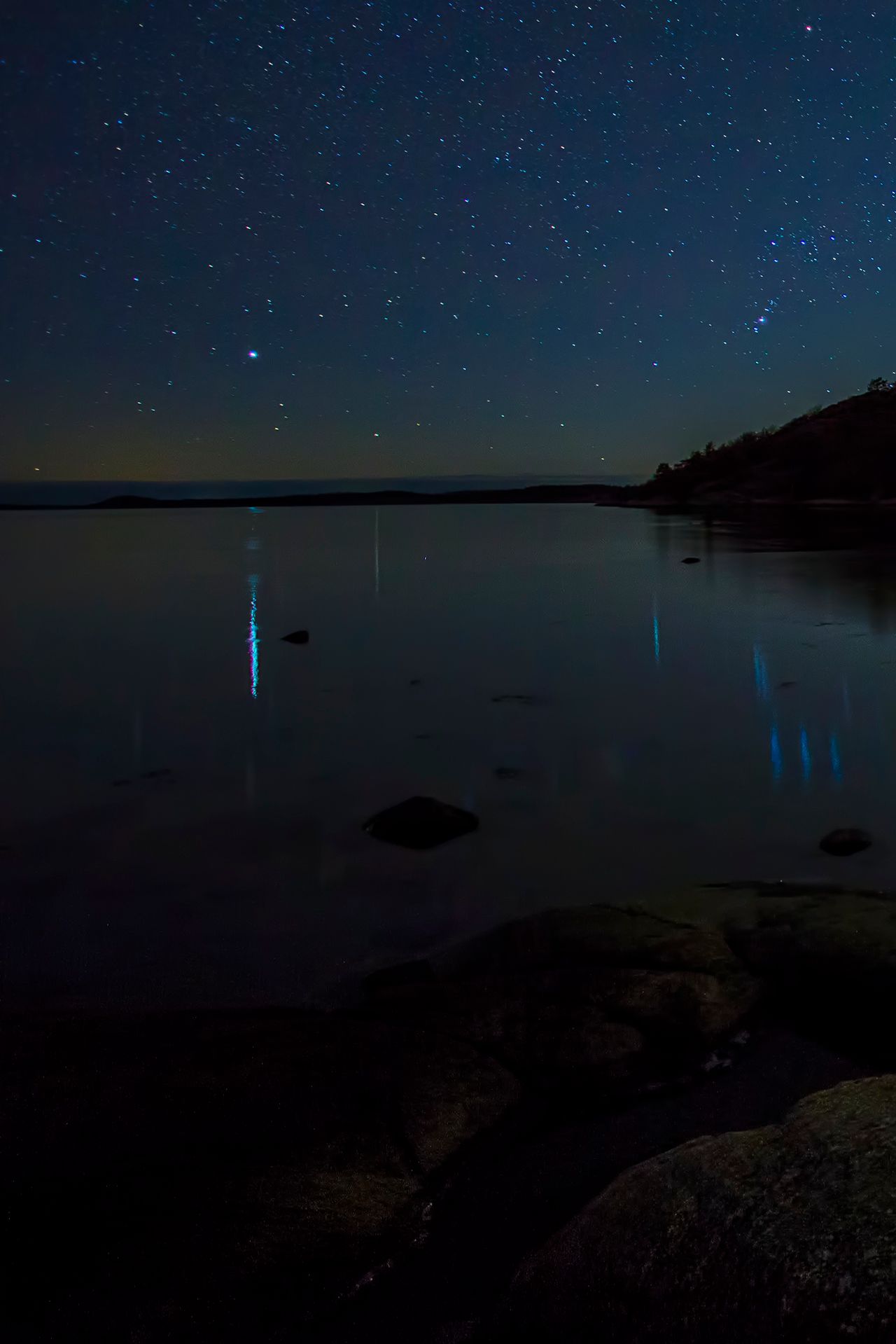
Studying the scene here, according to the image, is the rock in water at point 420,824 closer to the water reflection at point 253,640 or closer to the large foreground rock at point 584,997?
the large foreground rock at point 584,997

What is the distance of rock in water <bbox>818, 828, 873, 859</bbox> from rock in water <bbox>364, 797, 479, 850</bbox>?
339 cm

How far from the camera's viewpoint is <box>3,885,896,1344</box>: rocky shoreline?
2883 millimetres

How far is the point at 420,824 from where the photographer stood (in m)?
8.73

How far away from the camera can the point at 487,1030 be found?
196 inches

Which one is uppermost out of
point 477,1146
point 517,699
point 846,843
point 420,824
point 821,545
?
point 821,545

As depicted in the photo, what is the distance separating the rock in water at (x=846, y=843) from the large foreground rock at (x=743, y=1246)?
5.29m

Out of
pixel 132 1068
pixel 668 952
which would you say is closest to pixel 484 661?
pixel 668 952

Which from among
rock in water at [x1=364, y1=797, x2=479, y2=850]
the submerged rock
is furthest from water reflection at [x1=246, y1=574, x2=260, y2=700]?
rock in water at [x1=364, y1=797, x2=479, y2=850]

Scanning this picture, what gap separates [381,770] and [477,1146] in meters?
7.85

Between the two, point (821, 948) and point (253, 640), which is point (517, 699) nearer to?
point (253, 640)

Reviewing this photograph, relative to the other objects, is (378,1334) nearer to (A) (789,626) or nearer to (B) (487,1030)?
(B) (487,1030)

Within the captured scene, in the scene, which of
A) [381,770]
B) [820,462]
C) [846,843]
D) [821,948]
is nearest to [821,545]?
[381,770]

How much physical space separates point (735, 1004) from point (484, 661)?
52.0ft

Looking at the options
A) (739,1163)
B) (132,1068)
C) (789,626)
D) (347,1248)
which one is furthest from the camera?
(789,626)
